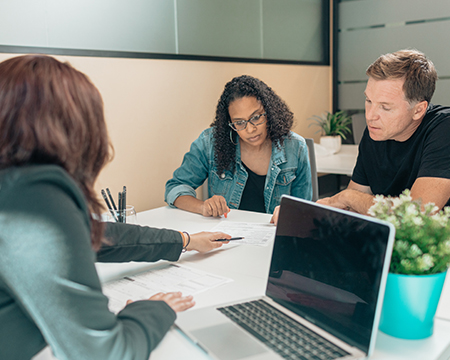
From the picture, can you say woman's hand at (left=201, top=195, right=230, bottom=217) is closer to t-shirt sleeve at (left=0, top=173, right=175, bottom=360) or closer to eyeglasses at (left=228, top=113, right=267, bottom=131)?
eyeglasses at (left=228, top=113, right=267, bottom=131)

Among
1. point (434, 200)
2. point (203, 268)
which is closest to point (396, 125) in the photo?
point (434, 200)

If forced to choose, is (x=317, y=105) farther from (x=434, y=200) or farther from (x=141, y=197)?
(x=434, y=200)

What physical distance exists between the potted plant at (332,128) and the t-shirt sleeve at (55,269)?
10.7 ft

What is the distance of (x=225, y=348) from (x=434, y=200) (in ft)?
3.28

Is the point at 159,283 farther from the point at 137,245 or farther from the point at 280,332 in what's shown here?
the point at 280,332

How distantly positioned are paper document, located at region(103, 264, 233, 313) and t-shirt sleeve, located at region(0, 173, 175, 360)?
0.35m

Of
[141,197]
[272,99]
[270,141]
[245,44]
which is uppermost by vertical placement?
[245,44]

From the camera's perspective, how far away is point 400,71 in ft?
5.12

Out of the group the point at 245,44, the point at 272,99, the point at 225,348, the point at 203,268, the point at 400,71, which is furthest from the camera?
the point at 245,44

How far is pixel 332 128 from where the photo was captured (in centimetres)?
393

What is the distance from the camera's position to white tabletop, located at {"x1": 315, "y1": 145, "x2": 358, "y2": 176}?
118 inches

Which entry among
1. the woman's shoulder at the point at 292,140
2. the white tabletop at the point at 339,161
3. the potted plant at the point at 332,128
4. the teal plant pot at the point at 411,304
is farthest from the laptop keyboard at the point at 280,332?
the potted plant at the point at 332,128

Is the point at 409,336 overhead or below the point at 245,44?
below

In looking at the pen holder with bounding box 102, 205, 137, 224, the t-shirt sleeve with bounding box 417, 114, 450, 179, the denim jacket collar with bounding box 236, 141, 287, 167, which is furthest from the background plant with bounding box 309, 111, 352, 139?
the pen holder with bounding box 102, 205, 137, 224
